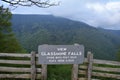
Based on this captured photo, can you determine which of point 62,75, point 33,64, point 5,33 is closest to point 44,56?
point 33,64

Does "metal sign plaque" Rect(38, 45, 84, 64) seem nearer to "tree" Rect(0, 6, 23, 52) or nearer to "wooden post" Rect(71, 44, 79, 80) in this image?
"wooden post" Rect(71, 44, 79, 80)

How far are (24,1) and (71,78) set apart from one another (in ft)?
14.6

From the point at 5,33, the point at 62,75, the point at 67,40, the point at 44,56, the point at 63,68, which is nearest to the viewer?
the point at 44,56

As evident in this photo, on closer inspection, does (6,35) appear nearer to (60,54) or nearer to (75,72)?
(60,54)

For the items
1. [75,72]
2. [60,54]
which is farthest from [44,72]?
[75,72]

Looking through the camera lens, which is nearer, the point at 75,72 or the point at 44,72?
the point at 75,72

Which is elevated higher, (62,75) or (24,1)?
(24,1)

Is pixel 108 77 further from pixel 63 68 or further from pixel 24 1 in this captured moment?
pixel 24 1

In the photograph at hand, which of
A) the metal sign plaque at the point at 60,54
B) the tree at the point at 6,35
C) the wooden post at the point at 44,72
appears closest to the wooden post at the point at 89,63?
the metal sign plaque at the point at 60,54

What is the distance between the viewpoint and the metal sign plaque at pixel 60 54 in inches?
584

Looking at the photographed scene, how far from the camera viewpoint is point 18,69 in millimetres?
15070

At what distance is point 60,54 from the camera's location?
48.8 feet

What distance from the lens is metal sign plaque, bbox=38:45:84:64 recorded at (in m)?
14.8

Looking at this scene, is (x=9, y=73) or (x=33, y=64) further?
(x=9, y=73)
